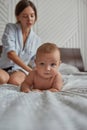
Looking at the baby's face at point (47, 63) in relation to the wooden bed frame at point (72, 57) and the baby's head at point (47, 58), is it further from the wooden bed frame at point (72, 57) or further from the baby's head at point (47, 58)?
the wooden bed frame at point (72, 57)

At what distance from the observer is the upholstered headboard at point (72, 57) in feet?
10.1

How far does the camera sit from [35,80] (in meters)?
1.39

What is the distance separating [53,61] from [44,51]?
68 mm

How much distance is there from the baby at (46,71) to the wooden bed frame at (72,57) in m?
1.68

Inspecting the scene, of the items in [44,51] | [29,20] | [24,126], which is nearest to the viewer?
[24,126]

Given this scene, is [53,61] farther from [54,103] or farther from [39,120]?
[39,120]

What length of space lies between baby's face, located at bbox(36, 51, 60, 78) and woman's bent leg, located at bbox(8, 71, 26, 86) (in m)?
0.52

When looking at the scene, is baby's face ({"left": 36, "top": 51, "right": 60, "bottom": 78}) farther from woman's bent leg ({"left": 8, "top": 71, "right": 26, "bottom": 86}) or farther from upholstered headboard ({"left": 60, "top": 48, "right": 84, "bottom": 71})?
upholstered headboard ({"left": 60, "top": 48, "right": 84, "bottom": 71})

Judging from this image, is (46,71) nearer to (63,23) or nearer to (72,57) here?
(72,57)

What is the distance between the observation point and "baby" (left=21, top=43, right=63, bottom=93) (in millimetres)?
1270

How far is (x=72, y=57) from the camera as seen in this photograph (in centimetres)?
313

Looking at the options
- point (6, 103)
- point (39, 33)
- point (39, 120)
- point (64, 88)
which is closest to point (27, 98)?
point (6, 103)

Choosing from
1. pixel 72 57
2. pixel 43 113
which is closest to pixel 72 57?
pixel 72 57

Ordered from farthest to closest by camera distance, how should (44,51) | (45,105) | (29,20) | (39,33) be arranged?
(39,33), (29,20), (44,51), (45,105)
